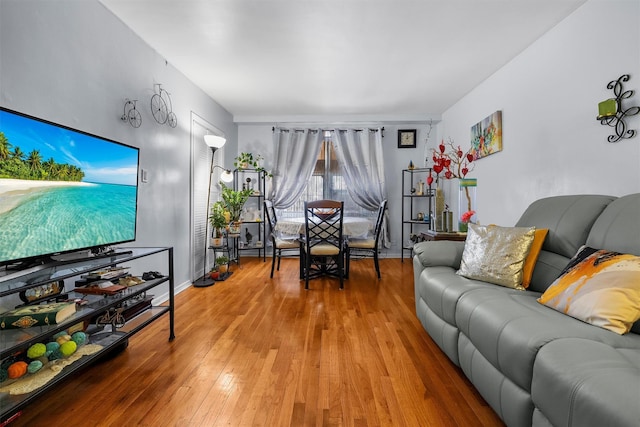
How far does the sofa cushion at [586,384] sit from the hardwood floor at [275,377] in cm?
53

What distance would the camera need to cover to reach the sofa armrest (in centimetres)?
233

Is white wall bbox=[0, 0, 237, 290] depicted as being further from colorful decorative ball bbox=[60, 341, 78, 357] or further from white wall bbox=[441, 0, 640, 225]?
white wall bbox=[441, 0, 640, 225]

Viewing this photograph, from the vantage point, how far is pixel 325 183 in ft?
18.5

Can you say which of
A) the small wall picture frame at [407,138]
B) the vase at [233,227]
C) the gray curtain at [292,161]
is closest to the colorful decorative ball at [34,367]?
the vase at [233,227]

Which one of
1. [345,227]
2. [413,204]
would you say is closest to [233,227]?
[345,227]

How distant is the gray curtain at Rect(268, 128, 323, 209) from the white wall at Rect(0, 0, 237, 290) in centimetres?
187

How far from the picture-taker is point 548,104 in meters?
2.60

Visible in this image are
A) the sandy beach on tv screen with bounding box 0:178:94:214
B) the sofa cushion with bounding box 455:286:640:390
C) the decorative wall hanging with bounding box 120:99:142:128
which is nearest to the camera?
the sofa cushion with bounding box 455:286:640:390

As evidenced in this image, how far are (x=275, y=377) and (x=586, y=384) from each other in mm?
1396

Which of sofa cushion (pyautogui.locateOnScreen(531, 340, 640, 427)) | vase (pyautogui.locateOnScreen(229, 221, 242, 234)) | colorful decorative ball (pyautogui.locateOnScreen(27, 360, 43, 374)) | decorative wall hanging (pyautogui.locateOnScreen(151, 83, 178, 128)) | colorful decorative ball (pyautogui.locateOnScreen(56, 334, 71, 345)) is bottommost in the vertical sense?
colorful decorative ball (pyautogui.locateOnScreen(27, 360, 43, 374))

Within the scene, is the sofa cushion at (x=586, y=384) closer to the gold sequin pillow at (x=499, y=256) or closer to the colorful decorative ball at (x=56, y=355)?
the gold sequin pillow at (x=499, y=256)

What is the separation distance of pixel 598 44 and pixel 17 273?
11.7 ft

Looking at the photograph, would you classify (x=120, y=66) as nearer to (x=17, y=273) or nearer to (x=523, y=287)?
(x=17, y=273)

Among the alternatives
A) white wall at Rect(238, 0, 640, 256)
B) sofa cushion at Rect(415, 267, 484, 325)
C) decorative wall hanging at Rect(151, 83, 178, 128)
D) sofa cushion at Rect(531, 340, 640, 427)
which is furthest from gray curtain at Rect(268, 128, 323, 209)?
sofa cushion at Rect(531, 340, 640, 427)
